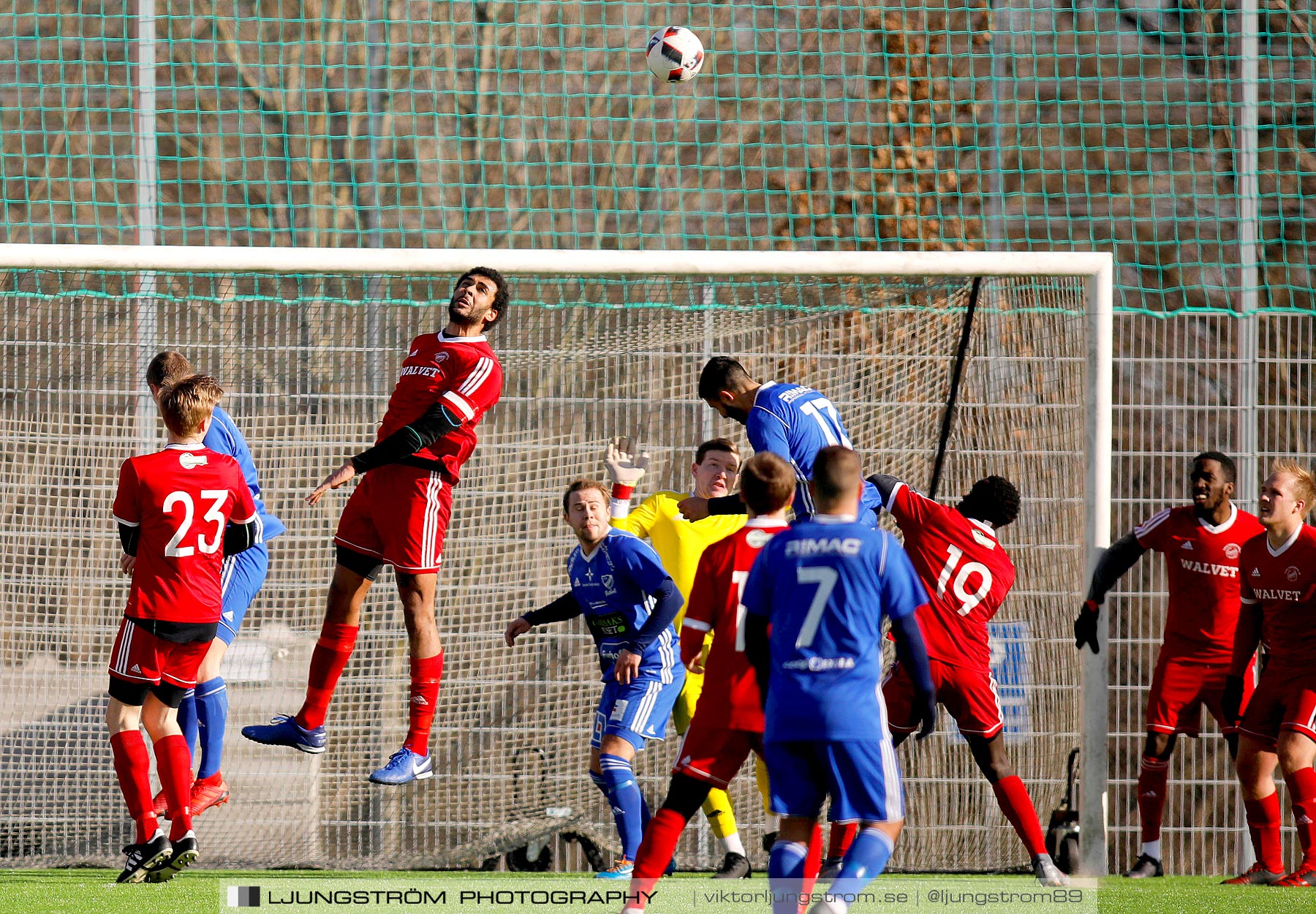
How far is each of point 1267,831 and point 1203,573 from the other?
1202mm

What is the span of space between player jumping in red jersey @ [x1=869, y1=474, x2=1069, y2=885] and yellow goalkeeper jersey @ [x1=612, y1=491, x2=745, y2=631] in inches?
40.0

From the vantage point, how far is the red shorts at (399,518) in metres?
5.59

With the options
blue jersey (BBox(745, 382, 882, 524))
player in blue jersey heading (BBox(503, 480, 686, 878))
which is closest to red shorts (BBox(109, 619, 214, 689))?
player in blue jersey heading (BBox(503, 480, 686, 878))

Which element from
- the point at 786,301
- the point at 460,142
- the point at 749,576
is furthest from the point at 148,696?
the point at 460,142

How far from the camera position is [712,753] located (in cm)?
432

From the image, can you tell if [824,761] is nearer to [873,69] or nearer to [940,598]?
[940,598]

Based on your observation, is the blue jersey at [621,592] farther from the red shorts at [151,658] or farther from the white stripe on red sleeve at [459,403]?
the red shorts at [151,658]

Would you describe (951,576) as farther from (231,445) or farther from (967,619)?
(231,445)

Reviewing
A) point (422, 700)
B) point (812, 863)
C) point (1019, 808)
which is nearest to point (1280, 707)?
point (1019, 808)

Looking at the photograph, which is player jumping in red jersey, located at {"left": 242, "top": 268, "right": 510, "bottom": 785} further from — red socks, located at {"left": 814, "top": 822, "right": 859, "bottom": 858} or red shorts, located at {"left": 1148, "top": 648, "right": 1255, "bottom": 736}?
red shorts, located at {"left": 1148, "top": 648, "right": 1255, "bottom": 736}

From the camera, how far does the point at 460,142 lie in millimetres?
11531

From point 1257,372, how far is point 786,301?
256 centimetres

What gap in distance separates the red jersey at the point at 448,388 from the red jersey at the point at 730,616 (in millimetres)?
1556

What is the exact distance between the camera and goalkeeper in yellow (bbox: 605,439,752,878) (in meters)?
6.02
